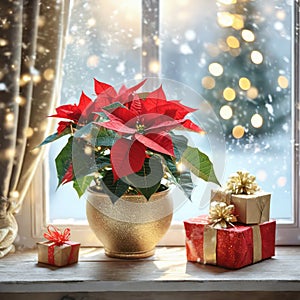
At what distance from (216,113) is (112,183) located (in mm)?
502

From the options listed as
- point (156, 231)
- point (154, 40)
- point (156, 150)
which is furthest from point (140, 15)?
point (156, 231)

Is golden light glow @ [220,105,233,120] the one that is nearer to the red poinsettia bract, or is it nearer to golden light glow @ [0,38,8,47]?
the red poinsettia bract

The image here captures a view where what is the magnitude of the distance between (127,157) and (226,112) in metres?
0.54

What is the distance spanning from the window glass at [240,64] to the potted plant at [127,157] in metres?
0.28

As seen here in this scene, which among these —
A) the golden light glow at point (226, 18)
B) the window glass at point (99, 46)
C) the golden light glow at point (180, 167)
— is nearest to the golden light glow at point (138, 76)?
the window glass at point (99, 46)

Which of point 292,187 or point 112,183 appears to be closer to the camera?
point 112,183

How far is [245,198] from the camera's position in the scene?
173cm

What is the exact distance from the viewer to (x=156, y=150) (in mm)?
1550

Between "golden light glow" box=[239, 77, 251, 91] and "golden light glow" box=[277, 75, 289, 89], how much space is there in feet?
0.34

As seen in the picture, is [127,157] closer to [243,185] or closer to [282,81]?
[243,185]

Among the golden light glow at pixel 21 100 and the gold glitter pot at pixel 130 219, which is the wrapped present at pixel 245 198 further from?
the golden light glow at pixel 21 100

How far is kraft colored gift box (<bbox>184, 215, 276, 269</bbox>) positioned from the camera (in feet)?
5.52

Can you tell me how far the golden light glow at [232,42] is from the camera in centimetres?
194

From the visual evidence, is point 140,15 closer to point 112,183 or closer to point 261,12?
point 261,12
